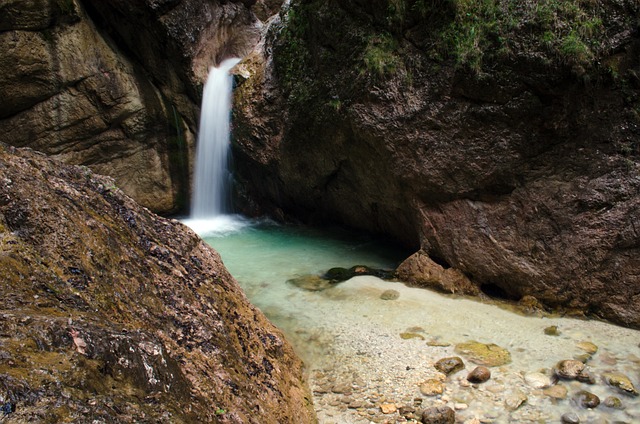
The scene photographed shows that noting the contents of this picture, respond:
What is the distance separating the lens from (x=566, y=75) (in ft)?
19.5

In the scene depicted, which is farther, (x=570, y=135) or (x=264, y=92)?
(x=264, y=92)

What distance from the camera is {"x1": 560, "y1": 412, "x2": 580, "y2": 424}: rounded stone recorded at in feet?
12.7

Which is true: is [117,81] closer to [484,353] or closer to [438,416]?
[484,353]

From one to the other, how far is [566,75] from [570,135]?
2.59ft

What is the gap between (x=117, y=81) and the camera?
1084cm

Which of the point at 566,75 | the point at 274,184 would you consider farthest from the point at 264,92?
the point at 566,75

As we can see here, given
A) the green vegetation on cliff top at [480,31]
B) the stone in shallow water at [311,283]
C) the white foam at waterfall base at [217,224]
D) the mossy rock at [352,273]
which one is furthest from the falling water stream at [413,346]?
the green vegetation on cliff top at [480,31]

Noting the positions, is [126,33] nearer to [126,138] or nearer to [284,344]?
[126,138]

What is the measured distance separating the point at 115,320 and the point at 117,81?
9817mm

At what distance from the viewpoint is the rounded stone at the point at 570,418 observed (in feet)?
12.7

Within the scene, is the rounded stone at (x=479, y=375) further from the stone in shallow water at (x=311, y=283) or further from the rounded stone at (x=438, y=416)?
the stone in shallow water at (x=311, y=283)

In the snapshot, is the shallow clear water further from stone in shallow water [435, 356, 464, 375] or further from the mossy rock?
the mossy rock

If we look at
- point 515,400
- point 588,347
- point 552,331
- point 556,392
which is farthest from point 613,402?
point 552,331

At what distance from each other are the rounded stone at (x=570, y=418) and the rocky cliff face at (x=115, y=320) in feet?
7.29
